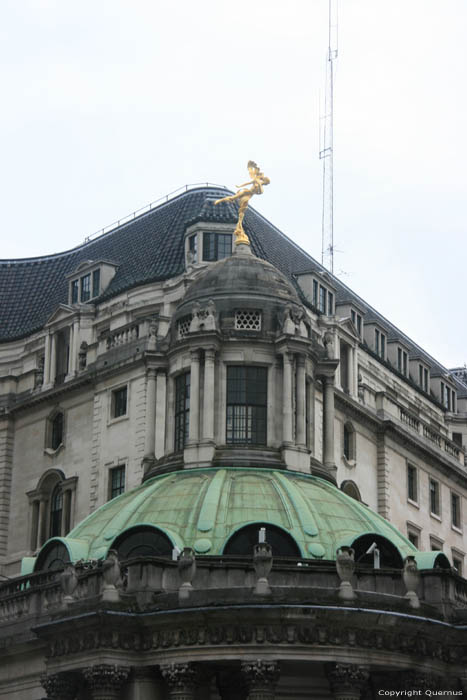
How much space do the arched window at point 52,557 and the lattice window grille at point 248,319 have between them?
12174 mm

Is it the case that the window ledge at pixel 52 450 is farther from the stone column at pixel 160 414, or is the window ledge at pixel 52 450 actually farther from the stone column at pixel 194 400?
the stone column at pixel 194 400

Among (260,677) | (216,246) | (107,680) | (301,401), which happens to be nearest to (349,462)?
(216,246)

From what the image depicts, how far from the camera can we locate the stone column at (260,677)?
5109cm

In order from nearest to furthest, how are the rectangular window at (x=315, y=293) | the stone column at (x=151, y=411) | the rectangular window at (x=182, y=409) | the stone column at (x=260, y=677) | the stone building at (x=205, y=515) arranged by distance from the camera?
1. the stone column at (x=260, y=677)
2. the stone building at (x=205, y=515)
3. the rectangular window at (x=182, y=409)
4. the stone column at (x=151, y=411)
5. the rectangular window at (x=315, y=293)

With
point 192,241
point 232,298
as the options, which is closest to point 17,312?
point 192,241

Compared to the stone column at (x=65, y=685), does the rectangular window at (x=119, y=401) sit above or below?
above

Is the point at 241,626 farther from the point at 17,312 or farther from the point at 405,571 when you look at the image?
the point at 17,312

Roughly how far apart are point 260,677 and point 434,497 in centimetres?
5753

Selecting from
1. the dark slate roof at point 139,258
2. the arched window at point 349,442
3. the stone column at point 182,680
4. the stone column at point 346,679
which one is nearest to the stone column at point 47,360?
the dark slate roof at point 139,258

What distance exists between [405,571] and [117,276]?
4908 centimetres

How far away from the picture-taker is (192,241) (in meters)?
95.1

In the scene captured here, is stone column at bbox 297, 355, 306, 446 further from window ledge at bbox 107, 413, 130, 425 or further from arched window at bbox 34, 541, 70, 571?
window ledge at bbox 107, 413, 130, 425

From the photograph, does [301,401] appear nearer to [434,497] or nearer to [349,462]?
[349,462]

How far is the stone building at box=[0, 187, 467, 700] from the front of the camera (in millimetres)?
52094
